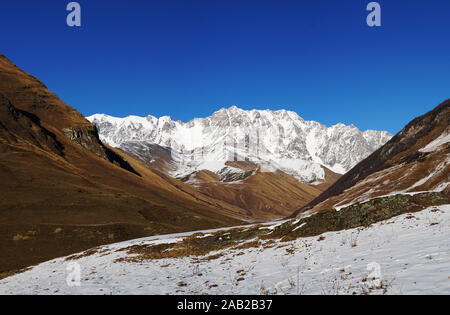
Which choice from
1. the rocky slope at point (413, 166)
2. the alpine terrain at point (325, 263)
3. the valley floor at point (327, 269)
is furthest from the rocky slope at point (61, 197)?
the rocky slope at point (413, 166)

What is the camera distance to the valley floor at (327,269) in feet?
40.7

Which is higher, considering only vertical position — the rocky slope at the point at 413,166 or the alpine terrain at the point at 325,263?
the rocky slope at the point at 413,166

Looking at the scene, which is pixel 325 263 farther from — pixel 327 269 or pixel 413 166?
pixel 413 166

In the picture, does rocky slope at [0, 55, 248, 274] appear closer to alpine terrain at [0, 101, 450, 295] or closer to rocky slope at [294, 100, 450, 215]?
alpine terrain at [0, 101, 450, 295]

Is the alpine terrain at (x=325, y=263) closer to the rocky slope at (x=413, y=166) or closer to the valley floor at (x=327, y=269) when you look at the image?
the valley floor at (x=327, y=269)

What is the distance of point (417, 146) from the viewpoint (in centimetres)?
10175

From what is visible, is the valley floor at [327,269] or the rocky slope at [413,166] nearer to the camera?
the valley floor at [327,269]

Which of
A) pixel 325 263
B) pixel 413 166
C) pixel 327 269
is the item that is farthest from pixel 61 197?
pixel 413 166

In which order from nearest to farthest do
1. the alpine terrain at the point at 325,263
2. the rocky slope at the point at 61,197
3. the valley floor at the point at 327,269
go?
the valley floor at the point at 327,269, the alpine terrain at the point at 325,263, the rocky slope at the point at 61,197

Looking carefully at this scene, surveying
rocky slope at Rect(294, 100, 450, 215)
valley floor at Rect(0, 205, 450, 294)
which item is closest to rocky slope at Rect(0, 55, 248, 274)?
valley floor at Rect(0, 205, 450, 294)

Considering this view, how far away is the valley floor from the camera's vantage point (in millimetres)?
12398

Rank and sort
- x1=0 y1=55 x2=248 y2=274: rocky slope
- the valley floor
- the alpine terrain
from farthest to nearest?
x1=0 y1=55 x2=248 y2=274: rocky slope → the alpine terrain → the valley floor

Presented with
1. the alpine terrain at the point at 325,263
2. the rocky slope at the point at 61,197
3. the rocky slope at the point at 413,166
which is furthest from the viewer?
the rocky slope at the point at 413,166
